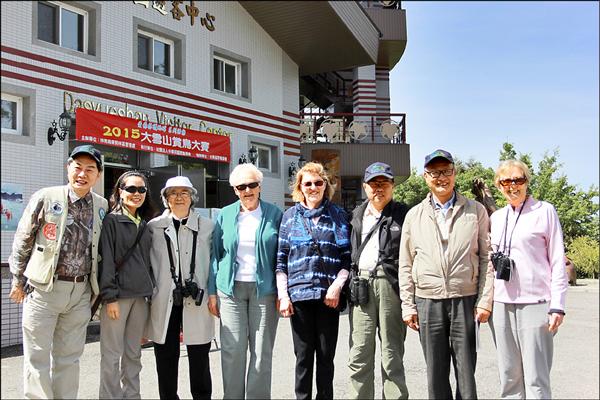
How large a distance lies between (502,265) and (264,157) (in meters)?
4.91

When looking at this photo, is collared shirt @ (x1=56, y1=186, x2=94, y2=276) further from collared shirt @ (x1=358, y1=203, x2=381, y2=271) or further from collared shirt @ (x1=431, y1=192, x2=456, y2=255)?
collared shirt @ (x1=431, y1=192, x2=456, y2=255)

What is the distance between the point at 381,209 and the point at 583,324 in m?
5.21

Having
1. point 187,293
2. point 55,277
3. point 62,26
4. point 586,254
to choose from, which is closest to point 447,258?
point 187,293

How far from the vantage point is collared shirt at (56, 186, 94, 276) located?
3.01 m

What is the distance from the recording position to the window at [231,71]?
3715 millimetres

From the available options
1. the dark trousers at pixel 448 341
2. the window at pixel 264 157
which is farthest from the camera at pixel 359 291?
the window at pixel 264 157

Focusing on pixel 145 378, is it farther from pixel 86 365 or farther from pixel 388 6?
pixel 388 6

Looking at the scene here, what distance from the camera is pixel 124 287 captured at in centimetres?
322

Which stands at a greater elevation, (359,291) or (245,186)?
(245,186)

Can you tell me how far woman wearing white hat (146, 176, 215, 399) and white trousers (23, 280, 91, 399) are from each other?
0.47 metres

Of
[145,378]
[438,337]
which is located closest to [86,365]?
[145,378]

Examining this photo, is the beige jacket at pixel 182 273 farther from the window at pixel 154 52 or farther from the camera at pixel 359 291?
the window at pixel 154 52

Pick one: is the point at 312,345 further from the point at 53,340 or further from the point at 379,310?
the point at 53,340

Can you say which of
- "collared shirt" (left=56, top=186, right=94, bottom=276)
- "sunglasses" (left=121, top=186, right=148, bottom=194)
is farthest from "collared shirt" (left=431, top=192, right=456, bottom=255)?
"collared shirt" (left=56, top=186, right=94, bottom=276)
